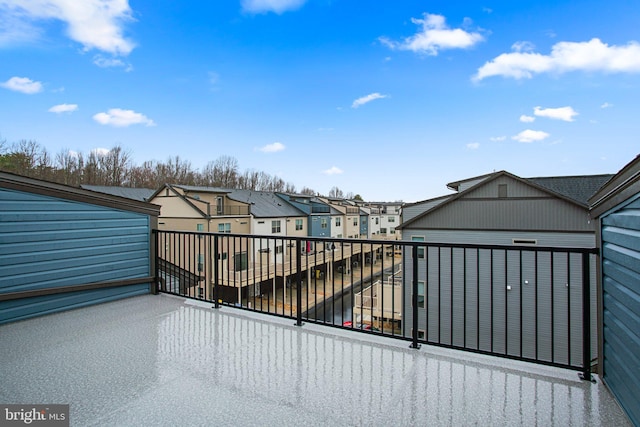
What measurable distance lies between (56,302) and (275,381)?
102 inches

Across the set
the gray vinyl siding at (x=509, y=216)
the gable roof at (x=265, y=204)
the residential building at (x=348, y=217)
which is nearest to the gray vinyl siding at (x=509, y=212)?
the gray vinyl siding at (x=509, y=216)

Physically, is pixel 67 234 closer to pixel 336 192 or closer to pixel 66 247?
pixel 66 247

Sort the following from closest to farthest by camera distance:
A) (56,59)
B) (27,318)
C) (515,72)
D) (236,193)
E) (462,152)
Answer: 1. (27,318)
2. (56,59)
3. (515,72)
4. (462,152)
5. (236,193)

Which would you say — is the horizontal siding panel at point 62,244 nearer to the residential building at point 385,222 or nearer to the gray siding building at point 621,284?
the gray siding building at point 621,284

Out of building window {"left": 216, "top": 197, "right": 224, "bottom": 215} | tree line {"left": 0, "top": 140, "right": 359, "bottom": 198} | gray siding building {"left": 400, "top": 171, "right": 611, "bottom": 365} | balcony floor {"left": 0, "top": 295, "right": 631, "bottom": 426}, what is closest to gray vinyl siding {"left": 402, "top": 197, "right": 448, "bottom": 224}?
gray siding building {"left": 400, "top": 171, "right": 611, "bottom": 365}

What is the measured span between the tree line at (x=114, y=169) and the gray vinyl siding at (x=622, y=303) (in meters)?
14.8

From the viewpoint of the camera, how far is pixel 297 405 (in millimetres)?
1568

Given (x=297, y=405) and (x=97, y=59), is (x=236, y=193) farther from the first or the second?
(x=297, y=405)

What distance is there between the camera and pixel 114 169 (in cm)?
2383

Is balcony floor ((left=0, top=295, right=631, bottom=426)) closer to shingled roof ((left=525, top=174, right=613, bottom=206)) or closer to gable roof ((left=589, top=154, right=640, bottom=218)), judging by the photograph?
gable roof ((left=589, top=154, right=640, bottom=218))

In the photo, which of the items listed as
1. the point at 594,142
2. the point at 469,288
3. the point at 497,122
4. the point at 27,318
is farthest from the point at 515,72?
the point at 27,318

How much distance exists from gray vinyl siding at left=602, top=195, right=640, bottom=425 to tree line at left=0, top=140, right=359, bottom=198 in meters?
14.8

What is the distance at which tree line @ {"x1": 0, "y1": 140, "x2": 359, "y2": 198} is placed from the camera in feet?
56.9

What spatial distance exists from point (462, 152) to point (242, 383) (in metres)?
17.2
